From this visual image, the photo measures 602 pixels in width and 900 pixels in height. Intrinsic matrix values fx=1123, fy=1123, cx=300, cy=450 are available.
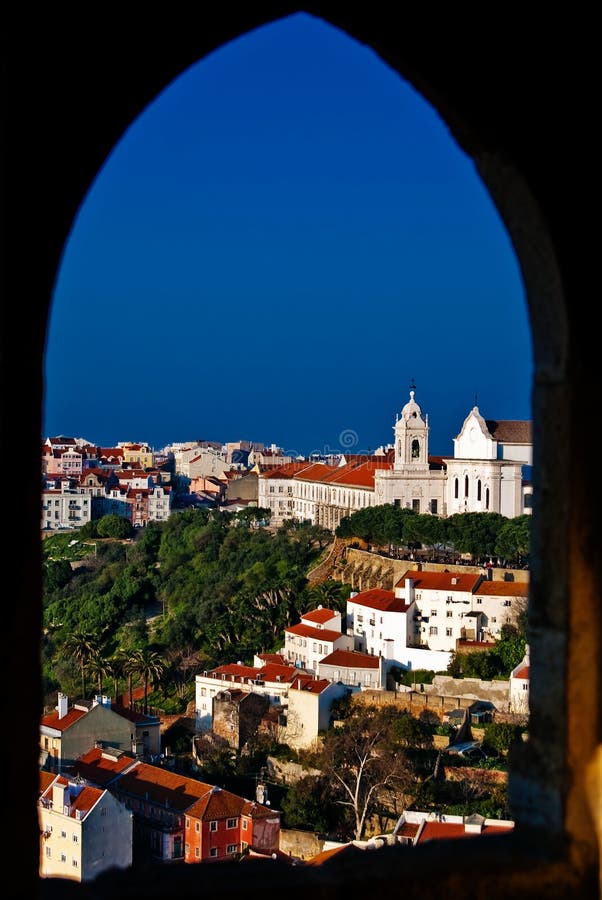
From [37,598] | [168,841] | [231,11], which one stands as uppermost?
[231,11]

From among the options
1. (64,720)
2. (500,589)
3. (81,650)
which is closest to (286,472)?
(81,650)

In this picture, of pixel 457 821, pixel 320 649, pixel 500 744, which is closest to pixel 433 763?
pixel 500 744

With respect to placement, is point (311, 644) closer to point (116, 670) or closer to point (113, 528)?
point (116, 670)

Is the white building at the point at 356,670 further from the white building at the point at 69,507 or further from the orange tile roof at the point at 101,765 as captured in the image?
the white building at the point at 69,507

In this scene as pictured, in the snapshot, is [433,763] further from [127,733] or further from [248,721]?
[127,733]

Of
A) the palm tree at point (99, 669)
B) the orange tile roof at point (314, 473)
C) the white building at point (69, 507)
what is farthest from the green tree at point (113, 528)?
the palm tree at point (99, 669)
